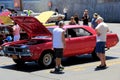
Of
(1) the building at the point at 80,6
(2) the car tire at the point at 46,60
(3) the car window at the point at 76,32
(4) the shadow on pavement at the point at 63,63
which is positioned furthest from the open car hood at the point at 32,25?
(1) the building at the point at 80,6

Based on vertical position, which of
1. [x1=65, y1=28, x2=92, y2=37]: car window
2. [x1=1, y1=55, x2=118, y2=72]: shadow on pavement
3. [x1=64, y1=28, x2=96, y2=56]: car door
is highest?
[x1=65, y1=28, x2=92, y2=37]: car window

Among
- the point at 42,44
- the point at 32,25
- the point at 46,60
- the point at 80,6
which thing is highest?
the point at 32,25

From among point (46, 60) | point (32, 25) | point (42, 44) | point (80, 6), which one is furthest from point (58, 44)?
point (80, 6)

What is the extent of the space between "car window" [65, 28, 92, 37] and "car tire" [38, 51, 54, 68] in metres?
1.04

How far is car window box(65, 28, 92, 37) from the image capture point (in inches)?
587

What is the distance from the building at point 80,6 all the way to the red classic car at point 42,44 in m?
32.4

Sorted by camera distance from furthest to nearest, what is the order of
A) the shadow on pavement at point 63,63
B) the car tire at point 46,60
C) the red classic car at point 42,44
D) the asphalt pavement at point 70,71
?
the shadow on pavement at point 63,63 → the car tire at point 46,60 → the red classic car at point 42,44 → the asphalt pavement at point 70,71

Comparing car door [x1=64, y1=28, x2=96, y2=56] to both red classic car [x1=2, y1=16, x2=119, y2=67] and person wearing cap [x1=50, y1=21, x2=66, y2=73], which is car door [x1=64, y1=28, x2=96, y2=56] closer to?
red classic car [x1=2, y1=16, x2=119, y2=67]

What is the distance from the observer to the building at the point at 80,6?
48.1 m

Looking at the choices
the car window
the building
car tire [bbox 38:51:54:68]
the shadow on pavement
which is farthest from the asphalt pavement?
the building

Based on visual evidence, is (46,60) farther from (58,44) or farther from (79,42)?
(79,42)

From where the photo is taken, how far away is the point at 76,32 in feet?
49.9

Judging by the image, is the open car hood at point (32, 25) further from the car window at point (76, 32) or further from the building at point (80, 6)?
the building at point (80, 6)

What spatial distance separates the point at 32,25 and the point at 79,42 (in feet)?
5.90
